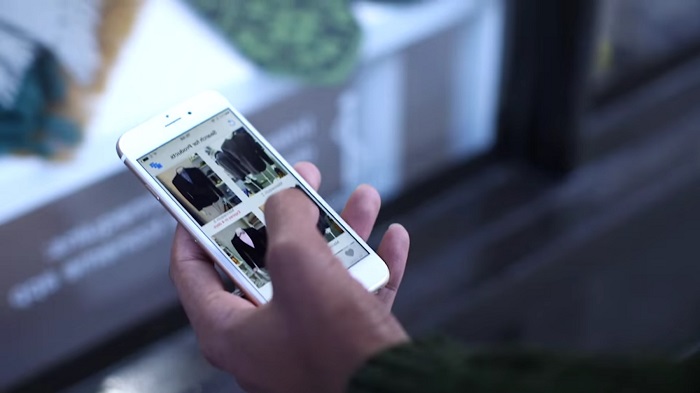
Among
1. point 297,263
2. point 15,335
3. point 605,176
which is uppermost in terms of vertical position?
point 297,263

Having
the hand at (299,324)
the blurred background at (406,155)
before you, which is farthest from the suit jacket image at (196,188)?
the blurred background at (406,155)

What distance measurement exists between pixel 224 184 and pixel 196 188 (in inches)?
1.0

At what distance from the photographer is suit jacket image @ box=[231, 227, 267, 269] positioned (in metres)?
0.70

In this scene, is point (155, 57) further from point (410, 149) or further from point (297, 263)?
point (297, 263)

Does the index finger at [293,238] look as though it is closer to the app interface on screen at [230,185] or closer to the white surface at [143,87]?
the app interface on screen at [230,185]

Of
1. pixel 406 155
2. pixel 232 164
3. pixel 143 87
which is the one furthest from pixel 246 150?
pixel 406 155

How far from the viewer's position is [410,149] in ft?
5.50

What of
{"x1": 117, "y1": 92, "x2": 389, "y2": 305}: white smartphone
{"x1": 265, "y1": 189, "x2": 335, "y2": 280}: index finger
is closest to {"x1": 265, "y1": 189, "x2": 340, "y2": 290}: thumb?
{"x1": 265, "y1": 189, "x2": 335, "y2": 280}: index finger

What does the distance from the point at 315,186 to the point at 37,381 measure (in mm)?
709

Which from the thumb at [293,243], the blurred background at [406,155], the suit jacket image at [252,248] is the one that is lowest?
the blurred background at [406,155]

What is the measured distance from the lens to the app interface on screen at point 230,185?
27.7 inches

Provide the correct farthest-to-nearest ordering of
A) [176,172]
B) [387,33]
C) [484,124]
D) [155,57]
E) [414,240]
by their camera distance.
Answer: [484,124], [414,240], [387,33], [155,57], [176,172]

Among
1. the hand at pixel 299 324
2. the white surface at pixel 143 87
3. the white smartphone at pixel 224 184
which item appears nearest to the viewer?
the hand at pixel 299 324

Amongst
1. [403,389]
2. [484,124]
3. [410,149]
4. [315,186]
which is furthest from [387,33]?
[403,389]
